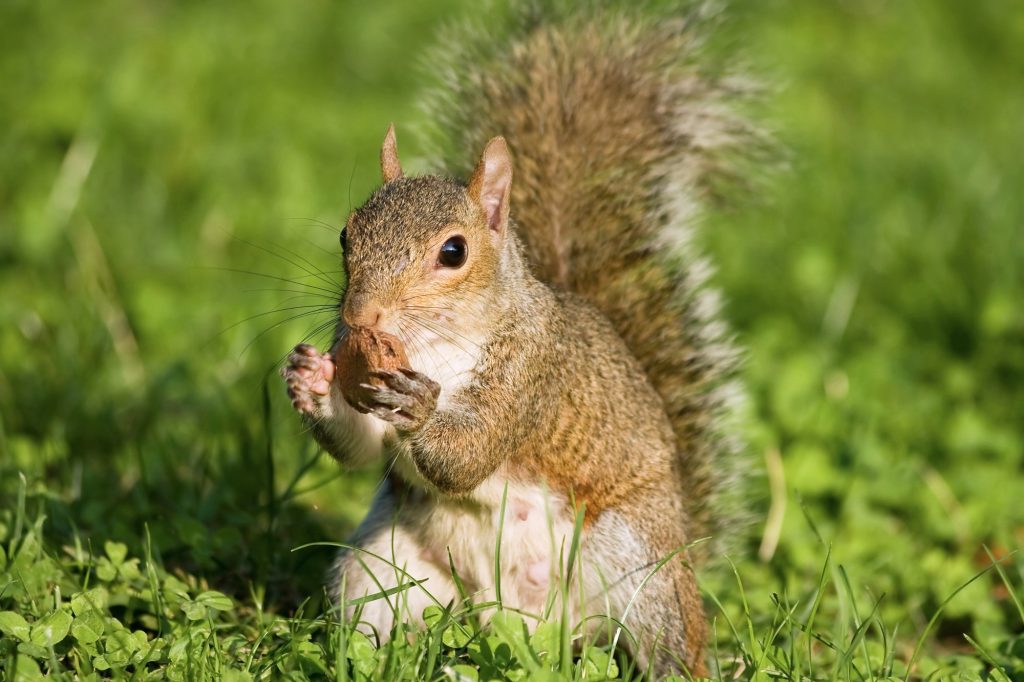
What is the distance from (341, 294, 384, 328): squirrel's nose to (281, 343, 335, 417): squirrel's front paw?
10 centimetres

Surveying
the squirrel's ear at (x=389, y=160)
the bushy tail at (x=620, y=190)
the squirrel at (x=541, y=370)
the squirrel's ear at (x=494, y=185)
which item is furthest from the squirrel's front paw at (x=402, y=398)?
the bushy tail at (x=620, y=190)

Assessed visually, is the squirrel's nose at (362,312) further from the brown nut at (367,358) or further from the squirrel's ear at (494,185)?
the squirrel's ear at (494,185)

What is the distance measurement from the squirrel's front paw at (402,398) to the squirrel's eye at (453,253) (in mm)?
186

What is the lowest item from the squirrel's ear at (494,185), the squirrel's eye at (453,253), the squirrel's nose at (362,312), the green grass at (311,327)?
the green grass at (311,327)

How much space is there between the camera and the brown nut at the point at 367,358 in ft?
6.14

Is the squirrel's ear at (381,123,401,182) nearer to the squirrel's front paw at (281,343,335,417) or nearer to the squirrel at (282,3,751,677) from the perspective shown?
the squirrel at (282,3,751,677)

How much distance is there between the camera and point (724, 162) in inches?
106

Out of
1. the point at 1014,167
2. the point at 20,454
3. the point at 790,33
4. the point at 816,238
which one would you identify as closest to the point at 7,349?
the point at 20,454

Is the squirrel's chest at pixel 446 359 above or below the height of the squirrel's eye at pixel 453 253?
below

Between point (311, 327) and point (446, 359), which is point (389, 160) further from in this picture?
point (311, 327)

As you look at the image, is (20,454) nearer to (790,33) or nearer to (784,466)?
(784,466)

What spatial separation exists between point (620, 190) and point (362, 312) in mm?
797

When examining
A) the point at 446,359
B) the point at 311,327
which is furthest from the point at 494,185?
the point at 311,327

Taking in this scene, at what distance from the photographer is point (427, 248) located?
191 centimetres
